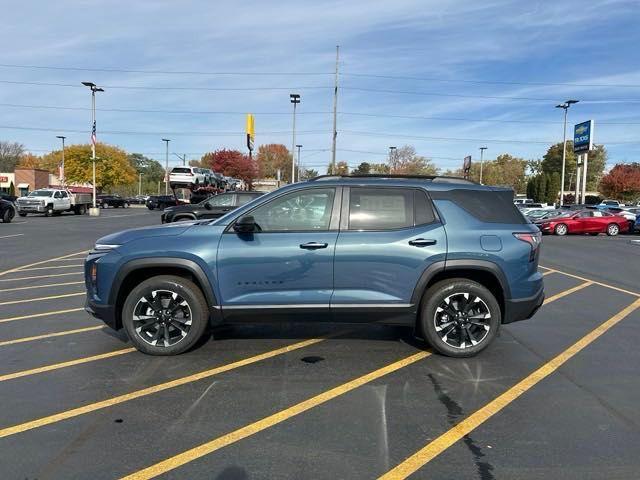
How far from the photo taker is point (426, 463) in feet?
11.1

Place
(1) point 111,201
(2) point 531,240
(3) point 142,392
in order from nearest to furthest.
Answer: (3) point 142,392 < (2) point 531,240 < (1) point 111,201

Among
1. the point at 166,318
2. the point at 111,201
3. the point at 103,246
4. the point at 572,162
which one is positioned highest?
the point at 572,162

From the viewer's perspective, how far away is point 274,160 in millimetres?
120625

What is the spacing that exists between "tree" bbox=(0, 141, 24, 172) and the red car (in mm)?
114362

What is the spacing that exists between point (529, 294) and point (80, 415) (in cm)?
428

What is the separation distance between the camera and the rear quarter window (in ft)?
18.0

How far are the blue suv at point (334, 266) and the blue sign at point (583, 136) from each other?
4361 cm

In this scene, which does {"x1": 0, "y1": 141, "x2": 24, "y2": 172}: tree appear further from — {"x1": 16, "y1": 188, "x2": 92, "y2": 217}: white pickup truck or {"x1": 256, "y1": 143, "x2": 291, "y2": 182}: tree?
{"x1": 16, "y1": 188, "x2": 92, "y2": 217}: white pickup truck

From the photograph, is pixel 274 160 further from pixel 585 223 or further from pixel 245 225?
pixel 245 225

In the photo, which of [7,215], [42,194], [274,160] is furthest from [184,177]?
[274,160]

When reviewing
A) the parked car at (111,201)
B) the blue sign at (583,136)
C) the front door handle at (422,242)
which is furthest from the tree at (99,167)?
the front door handle at (422,242)

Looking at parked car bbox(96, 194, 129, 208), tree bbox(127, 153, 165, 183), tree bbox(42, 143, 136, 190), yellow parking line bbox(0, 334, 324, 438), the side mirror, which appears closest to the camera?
yellow parking line bbox(0, 334, 324, 438)

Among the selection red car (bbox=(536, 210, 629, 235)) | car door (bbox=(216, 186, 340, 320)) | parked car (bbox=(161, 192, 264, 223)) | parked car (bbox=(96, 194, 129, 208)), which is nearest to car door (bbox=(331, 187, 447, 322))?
car door (bbox=(216, 186, 340, 320))

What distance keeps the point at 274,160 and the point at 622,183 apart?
71.9 metres
